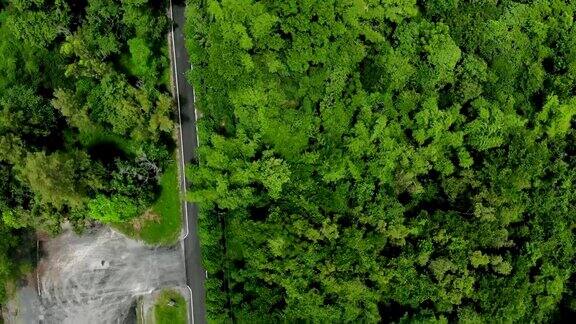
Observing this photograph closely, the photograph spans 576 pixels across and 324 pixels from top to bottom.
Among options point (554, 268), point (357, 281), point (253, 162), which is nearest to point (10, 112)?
point (253, 162)

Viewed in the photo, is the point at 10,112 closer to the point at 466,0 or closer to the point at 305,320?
the point at 305,320

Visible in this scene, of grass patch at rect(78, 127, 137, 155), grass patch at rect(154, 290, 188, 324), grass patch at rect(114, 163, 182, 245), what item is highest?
grass patch at rect(78, 127, 137, 155)

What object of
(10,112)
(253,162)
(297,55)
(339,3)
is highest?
(339,3)

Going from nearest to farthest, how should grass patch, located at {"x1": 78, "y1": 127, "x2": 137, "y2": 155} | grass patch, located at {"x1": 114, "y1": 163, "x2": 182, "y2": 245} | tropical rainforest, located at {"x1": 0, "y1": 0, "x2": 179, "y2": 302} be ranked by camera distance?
tropical rainforest, located at {"x1": 0, "y1": 0, "x2": 179, "y2": 302} → grass patch, located at {"x1": 78, "y1": 127, "x2": 137, "y2": 155} → grass patch, located at {"x1": 114, "y1": 163, "x2": 182, "y2": 245}

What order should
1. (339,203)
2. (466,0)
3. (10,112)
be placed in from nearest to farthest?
1. (10,112)
2. (339,203)
3. (466,0)

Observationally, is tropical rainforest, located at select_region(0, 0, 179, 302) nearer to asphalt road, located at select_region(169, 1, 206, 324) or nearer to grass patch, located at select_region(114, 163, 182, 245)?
grass patch, located at select_region(114, 163, 182, 245)

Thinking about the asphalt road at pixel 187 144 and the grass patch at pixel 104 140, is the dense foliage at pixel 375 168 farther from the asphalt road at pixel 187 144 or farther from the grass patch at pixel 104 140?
the grass patch at pixel 104 140

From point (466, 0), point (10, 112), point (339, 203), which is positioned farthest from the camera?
point (466, 0)

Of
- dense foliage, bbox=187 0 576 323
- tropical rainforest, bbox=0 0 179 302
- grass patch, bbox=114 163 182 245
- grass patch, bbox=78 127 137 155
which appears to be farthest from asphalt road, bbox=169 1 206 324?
grass patch, bbox=78 127 137 155
